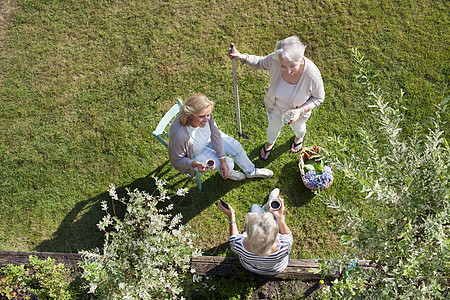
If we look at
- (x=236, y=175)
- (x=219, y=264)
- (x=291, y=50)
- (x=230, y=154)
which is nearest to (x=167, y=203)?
(x=236, y=175)

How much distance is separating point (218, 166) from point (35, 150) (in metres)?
3.28

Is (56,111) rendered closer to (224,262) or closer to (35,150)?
(35,150)

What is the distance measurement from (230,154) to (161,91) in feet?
6.39

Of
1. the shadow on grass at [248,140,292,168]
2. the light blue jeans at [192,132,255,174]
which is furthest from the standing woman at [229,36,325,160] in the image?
the shadow on grass at [248,140,292,168]

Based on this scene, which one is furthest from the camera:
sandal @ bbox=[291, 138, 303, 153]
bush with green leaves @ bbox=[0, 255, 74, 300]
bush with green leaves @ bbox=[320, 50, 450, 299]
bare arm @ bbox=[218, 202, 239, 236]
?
sandal @ bbox=[291, 138, 303, 153]

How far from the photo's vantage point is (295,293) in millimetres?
4137

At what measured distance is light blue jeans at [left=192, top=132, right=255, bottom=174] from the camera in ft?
15.1

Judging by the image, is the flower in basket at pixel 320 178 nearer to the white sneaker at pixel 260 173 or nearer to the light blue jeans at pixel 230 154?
the white sneaker at pixel 260 173

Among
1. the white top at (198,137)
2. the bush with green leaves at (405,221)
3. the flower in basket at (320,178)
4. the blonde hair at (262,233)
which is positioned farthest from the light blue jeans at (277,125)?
the blonde hair at (262,233)

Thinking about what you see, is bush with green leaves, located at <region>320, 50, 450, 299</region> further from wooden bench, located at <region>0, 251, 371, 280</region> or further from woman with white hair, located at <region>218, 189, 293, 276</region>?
wooden bench, located at <region>0, 251, 371, 280</region>

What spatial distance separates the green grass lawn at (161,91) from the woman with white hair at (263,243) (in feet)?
3.72

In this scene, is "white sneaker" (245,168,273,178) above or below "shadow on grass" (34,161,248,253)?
above

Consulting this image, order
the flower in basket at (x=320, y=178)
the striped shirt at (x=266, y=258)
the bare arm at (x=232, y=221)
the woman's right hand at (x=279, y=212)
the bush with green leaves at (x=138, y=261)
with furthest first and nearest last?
the flower in basket at (x=320, y=178) < the bare arm at (x=232, y=221) < the woman's right hand at (x=279, y=212) < the striped shirt at (x=266, y=258) < the bush with green leaves at (x=138, y=261)

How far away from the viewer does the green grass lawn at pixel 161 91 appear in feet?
17.1
